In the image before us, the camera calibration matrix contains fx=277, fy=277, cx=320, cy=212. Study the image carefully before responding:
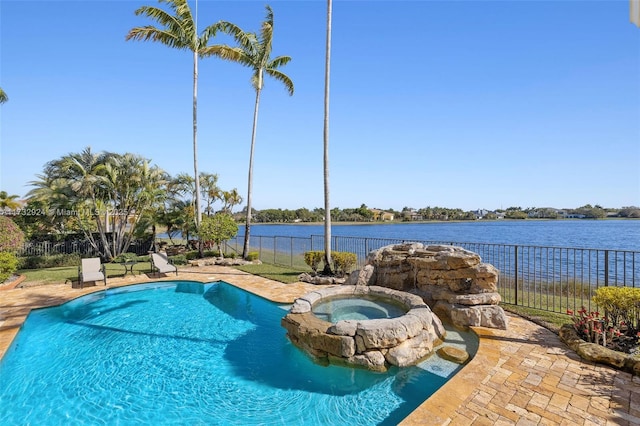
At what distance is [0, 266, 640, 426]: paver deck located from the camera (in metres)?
2.88

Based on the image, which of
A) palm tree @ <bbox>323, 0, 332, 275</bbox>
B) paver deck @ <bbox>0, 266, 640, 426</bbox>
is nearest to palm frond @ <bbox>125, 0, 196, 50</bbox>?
palm tree @ <bbox>323, 0, 332, 275</bbox>

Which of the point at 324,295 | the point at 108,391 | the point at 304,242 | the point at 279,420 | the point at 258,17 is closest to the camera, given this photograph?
the point at 279,420

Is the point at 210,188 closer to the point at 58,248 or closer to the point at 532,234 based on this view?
the point at 58,248

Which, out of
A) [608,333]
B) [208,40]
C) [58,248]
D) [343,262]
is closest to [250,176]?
[208,40]

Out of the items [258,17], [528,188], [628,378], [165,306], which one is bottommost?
[165,306]

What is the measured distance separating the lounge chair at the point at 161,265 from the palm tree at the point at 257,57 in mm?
3758

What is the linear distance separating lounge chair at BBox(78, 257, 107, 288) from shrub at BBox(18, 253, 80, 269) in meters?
5.27

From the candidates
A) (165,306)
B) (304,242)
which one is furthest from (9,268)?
(304,242)

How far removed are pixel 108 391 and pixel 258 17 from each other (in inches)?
548

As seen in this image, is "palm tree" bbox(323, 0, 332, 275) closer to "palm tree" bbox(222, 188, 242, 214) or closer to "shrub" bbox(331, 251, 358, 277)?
"shrub" bbox(331, 251, 358, 277)

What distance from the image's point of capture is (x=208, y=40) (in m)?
13.5

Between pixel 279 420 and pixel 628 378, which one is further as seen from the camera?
pixel 628 378

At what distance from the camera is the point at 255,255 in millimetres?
13852

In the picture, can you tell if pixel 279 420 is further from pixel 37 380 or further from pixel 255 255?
pixel 255 255
